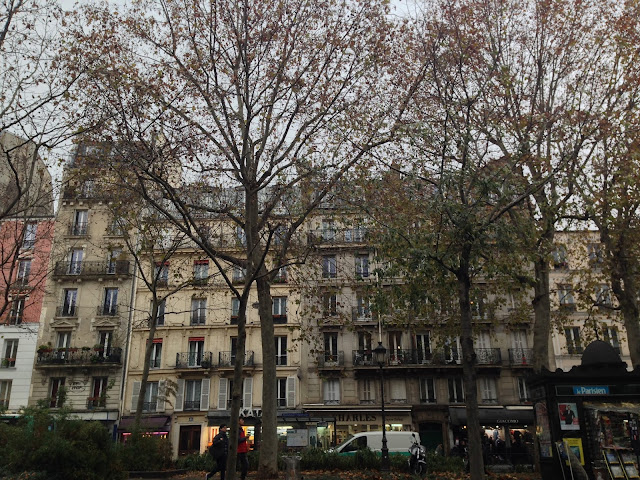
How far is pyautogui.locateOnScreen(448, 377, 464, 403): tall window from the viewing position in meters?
31.3

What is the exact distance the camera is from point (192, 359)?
32.4 m

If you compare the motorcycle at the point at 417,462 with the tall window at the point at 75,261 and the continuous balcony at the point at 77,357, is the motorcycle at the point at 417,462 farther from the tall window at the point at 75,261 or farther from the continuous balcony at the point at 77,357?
the tall window at the point at 75,261

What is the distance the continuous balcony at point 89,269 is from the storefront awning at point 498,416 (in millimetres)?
21344

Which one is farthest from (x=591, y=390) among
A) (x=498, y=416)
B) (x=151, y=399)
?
(x=151, y=399)

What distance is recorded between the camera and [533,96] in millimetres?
16391

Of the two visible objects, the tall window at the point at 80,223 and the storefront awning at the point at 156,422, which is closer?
the storefront awning at the point at 156,422

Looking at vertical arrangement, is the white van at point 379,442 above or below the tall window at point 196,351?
below

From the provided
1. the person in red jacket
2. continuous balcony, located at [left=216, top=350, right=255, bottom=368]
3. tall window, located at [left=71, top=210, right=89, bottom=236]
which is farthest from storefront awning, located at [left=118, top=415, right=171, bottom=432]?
the person in red jacket

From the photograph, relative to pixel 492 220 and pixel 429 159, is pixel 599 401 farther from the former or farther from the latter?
pixel 429 159

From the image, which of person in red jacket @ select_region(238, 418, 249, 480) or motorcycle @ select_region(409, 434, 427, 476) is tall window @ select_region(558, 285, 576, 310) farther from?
person in red jacket @ select_region(238, 418, 249, 480)

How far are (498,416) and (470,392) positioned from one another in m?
20.9

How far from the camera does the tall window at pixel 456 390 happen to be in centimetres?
3131

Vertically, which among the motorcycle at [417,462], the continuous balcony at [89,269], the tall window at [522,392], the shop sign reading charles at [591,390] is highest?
the continuous balcony at [89,269]

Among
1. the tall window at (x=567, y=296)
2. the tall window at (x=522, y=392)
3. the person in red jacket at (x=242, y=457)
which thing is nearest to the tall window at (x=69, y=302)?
the person in red jacket at (x=242, y=457)
